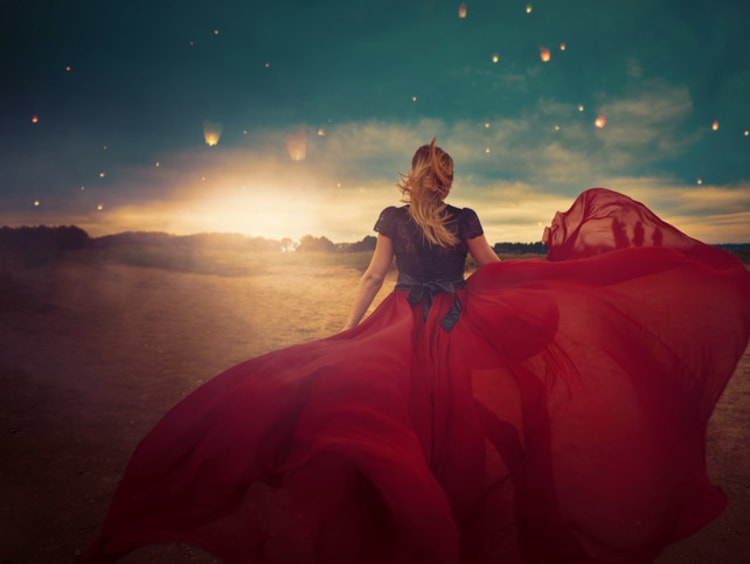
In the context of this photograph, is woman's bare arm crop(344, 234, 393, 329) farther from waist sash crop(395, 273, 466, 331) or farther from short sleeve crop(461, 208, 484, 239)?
short sleeve crop(461, 208, 484, 239)

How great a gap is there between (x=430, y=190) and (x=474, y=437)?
1.75 m

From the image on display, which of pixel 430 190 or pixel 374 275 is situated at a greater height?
pixel 430 190

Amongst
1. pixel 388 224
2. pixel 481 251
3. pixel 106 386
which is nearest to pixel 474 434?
pixel 481 251

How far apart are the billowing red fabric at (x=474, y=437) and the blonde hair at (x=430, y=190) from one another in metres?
0.63

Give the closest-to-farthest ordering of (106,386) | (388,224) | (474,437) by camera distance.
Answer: (474,437)
(388,224)
(106,386)

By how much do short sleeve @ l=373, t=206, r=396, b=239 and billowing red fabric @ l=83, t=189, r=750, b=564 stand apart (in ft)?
2.57

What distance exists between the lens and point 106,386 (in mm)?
5883

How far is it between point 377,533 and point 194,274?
19.9 m

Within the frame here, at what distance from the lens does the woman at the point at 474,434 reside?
6.63 feet

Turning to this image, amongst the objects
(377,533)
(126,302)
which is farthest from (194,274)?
(377,533)

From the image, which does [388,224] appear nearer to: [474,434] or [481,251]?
[481,251]

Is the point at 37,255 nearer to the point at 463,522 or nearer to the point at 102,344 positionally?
the point at 102,344

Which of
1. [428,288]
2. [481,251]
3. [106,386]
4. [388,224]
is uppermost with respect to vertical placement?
[388,224]

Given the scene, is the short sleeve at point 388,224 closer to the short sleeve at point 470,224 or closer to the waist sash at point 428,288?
the waist sash at point 428,288
